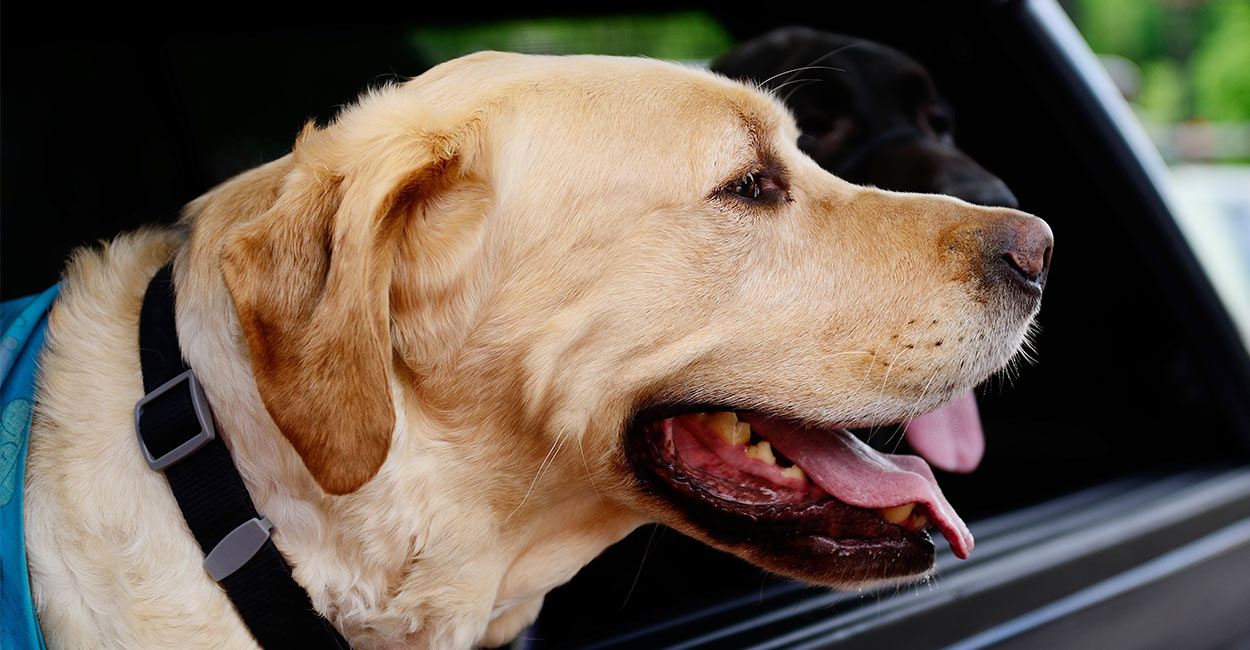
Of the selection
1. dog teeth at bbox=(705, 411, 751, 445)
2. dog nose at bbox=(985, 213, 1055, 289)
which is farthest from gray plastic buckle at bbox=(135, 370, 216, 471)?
dog nose at bbox=(985, 213, 1055, 289)

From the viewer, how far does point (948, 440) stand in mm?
2719

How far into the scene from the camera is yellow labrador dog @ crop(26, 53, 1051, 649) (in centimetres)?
153

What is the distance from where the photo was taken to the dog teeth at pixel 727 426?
1843 millimetres

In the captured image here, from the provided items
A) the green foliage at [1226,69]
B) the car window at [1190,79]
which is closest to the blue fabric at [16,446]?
the car window at [1190,79]

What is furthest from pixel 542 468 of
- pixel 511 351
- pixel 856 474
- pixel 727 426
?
pixel 856 474

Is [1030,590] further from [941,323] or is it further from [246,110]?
[246,110]

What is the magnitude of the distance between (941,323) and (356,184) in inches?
40.5

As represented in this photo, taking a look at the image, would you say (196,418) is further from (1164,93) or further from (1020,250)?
(1164,93)

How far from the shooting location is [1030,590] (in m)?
2.43

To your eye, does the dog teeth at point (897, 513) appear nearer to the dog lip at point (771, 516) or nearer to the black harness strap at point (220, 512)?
the dog lip at point (771, 516)

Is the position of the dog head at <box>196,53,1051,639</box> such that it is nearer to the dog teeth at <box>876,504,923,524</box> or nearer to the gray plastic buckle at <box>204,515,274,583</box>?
the dog teeth at <box>876,504,923,524</box>

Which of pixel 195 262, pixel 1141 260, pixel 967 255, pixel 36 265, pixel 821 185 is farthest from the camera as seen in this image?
pixel 1141 260

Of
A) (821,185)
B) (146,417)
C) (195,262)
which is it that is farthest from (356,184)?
(821,185)

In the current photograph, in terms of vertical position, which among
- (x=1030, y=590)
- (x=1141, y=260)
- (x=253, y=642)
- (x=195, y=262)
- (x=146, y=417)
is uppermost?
(x=195, y=262)
